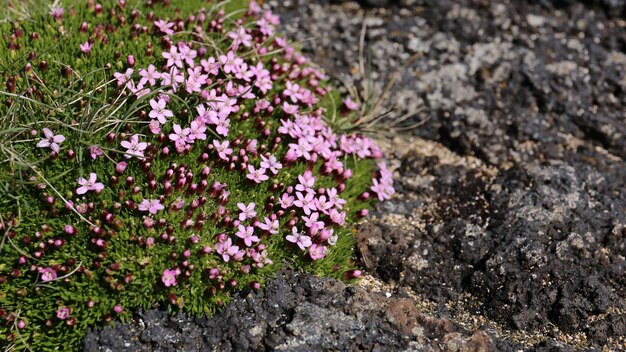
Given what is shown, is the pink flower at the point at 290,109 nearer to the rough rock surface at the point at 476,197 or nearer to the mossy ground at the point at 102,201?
the mossy ground at the point at 102,201

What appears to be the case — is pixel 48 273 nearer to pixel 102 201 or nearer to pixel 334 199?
pixel 102 201

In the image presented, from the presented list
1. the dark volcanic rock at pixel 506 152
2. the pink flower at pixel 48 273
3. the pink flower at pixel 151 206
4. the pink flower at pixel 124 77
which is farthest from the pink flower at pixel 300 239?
the pink flower at pixel 124 77

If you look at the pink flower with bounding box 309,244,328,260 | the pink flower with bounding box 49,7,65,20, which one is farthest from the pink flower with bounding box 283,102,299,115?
the pink flower with bounding box 49,7,65,20

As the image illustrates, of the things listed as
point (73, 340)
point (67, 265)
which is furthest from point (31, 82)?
point (73, 340)

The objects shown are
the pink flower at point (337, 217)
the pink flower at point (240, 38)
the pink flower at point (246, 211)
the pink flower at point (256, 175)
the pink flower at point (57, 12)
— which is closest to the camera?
the pink flower at point (246, 211)

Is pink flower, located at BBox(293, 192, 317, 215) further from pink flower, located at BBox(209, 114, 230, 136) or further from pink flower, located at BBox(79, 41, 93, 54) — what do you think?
pink flower, located at BBox(79, 41, 93, 54)

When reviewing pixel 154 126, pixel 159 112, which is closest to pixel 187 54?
pixel 159 112
